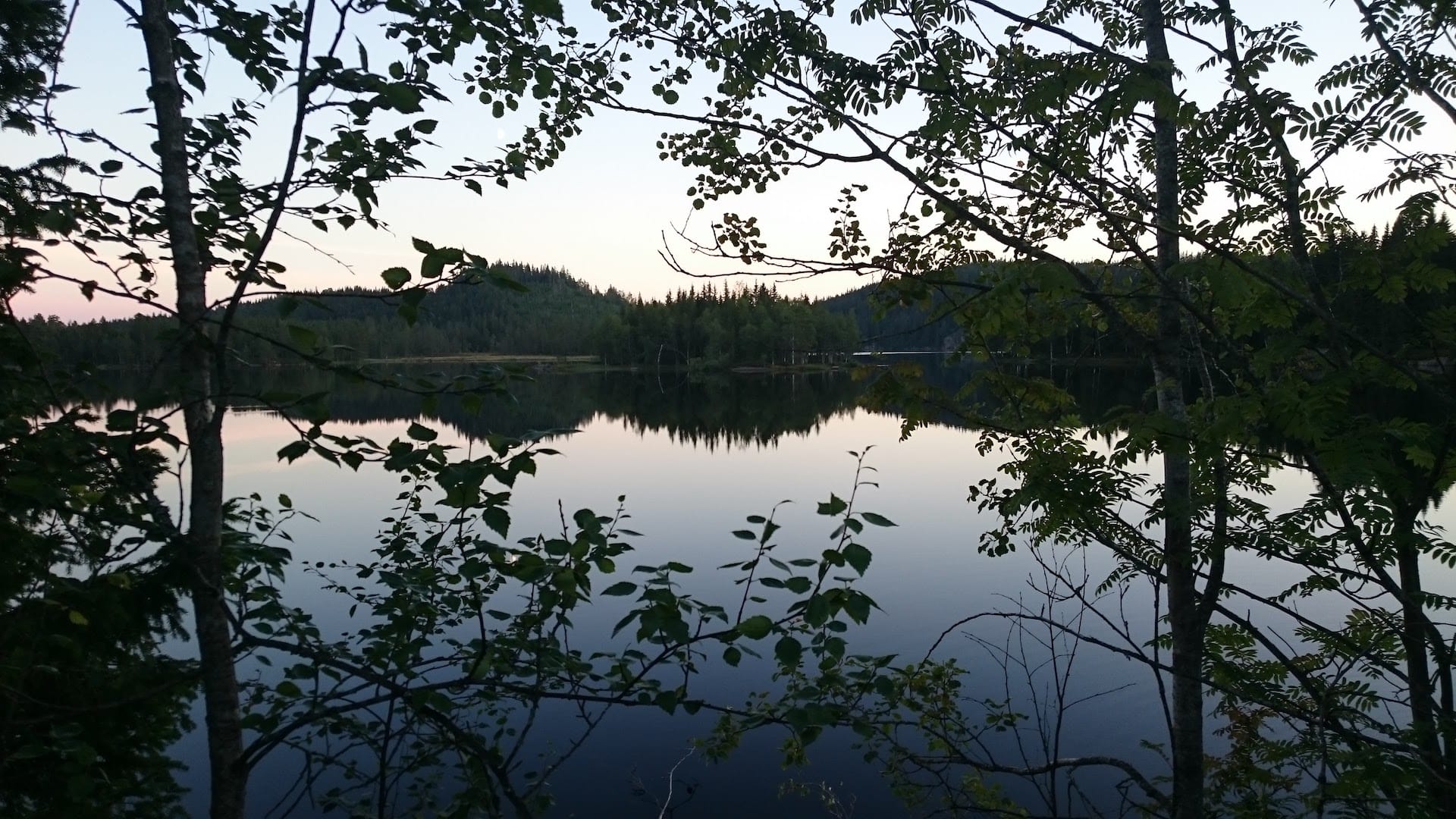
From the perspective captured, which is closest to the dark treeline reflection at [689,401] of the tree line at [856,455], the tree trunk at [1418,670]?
the tree line at [856,455]

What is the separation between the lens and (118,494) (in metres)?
3.32

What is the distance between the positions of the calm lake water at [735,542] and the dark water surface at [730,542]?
0.03 m

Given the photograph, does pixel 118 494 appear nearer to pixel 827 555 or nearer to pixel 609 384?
pixel 827 555

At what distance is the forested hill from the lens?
254cm

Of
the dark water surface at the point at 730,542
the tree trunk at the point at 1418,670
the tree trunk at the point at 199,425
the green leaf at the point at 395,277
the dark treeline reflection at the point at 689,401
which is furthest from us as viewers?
the dark water surface at the point at 730,542

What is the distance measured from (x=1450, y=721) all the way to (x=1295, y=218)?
2.16 meters

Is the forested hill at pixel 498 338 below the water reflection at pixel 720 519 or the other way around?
the other way around

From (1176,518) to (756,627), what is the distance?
3010 millimetres

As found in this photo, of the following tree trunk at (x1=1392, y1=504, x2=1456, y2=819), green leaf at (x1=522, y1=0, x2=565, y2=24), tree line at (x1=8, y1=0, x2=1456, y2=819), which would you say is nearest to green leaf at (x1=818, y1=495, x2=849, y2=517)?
tree line at (x1=8, y1=0, x2=1456, y2=819)

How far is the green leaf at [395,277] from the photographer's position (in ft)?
7.58

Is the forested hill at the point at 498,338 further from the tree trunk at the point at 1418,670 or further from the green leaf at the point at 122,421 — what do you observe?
the tree trunk at the point at 1418,670

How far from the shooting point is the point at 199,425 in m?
2.59

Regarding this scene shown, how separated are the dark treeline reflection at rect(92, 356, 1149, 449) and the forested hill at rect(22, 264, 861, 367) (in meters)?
0.22

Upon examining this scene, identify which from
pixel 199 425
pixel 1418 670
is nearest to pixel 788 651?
pixel 199 425
